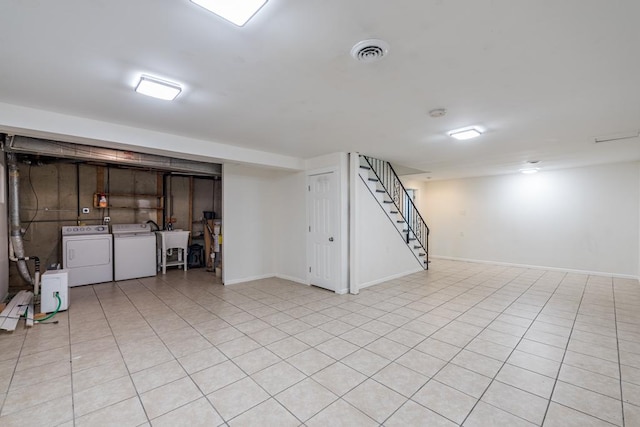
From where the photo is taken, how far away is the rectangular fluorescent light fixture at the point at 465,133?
3654 millimetres

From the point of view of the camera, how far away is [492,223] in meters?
7.86

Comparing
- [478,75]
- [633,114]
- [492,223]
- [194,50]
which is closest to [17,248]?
[194,50]

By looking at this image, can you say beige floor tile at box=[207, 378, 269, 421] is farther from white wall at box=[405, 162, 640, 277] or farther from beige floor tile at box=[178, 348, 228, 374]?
white wall at box=[405, 162, 640, 277]

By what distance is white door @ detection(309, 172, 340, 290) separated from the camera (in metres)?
5.11

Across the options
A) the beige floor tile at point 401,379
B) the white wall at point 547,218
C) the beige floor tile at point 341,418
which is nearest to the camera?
the beige floor tile at point 341,418

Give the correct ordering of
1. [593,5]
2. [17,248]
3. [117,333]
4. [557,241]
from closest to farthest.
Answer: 1. [593,5]
2. [117,333]
3. [17,248]
4. [557,241]

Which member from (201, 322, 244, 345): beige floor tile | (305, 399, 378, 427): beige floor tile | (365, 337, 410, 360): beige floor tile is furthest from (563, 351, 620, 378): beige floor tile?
(201, 322, 244, 345): beige floor tile

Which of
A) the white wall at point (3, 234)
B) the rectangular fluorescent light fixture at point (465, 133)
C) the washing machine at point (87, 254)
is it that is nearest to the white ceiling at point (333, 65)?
the rectangular fluorescent light fixture at point (465, 133)

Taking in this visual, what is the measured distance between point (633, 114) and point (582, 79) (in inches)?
59.3

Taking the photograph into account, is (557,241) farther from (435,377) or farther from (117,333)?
(117,333)

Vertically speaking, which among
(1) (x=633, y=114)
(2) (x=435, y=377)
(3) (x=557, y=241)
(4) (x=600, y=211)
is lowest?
(2) (x=435, y=377)

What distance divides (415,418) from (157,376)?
2.13 m

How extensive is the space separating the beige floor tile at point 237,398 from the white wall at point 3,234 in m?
4.69

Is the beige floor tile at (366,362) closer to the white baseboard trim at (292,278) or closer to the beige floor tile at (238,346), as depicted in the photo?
the beige floor tile at (238,346)
